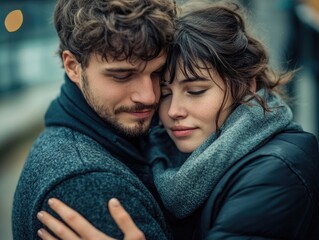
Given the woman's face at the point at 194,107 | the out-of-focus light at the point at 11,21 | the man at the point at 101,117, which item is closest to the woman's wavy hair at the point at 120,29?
the man at the point at 101,117

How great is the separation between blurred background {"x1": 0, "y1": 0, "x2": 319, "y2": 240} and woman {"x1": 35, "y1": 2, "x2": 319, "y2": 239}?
3872 mm

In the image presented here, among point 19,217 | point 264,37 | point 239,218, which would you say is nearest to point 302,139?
point 239,218

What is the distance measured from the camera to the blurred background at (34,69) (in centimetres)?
759

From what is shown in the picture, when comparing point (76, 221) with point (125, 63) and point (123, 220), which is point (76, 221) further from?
point (125, 63)

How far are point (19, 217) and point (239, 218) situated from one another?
1076mm

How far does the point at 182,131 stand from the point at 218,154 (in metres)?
0.34

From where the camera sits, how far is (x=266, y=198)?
2.51 m

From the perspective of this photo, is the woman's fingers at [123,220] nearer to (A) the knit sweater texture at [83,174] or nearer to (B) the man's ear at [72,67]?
(A) the knit sweater texture at [83,174]

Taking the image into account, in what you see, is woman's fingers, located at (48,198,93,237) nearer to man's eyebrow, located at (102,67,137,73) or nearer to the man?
the man

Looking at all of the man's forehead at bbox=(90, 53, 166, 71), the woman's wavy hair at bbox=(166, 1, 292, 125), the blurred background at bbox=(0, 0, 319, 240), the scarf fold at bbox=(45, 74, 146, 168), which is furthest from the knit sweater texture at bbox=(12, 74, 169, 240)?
the blurred background at bbox=(0, 0, 319, 240)

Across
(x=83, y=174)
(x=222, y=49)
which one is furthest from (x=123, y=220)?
(x=222, y=49)

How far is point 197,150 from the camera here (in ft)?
9.46

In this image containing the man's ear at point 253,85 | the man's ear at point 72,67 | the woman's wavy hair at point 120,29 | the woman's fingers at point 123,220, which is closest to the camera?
the woman's fingers at point 123,220

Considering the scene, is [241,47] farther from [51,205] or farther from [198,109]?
[51,205]
